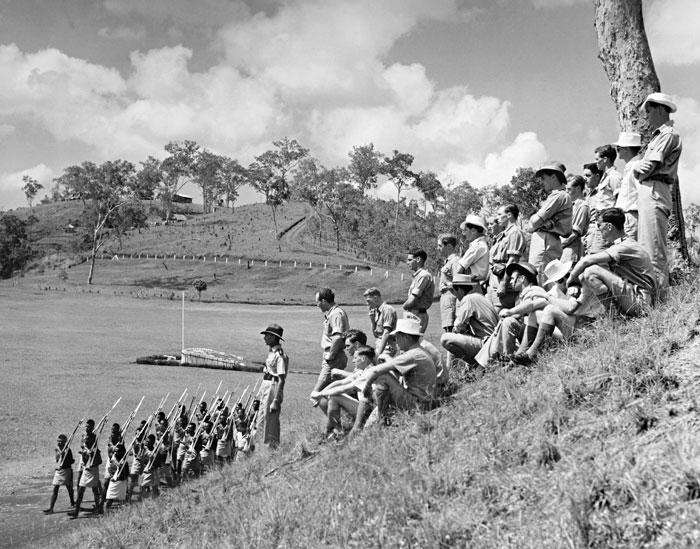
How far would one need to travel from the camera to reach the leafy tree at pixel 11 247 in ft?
248

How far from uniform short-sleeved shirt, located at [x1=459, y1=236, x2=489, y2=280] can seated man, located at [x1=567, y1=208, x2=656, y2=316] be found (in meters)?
2.01

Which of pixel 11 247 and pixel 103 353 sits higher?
pixel 11 247

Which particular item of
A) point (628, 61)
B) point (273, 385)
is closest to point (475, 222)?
point (273, 385)

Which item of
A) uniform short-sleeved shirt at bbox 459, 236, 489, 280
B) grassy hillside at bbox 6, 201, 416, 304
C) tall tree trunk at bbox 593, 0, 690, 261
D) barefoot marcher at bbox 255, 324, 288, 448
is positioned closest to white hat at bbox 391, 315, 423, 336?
uniform short-sleeved shirt at bbox 459, 236, 489, 280

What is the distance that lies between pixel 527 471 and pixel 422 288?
13.8 ft

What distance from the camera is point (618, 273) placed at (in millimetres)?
6793

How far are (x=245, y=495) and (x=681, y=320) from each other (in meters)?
4.43

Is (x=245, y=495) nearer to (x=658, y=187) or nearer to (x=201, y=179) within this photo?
(x=658, y=187)

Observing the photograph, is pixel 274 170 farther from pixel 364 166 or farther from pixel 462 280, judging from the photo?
pixel 462 280

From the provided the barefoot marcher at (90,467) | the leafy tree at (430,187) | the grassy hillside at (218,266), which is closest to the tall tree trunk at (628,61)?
the barefoot marcher at (90,467)

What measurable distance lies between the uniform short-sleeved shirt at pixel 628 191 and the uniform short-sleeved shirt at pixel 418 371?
310 cm

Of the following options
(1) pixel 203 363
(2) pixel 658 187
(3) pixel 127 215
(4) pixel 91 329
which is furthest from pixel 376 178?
(2) pixel 658 187

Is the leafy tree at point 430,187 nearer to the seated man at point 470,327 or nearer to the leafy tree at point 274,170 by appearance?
the leafy tree at point 274,170

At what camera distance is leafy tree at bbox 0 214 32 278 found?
75562 mm
